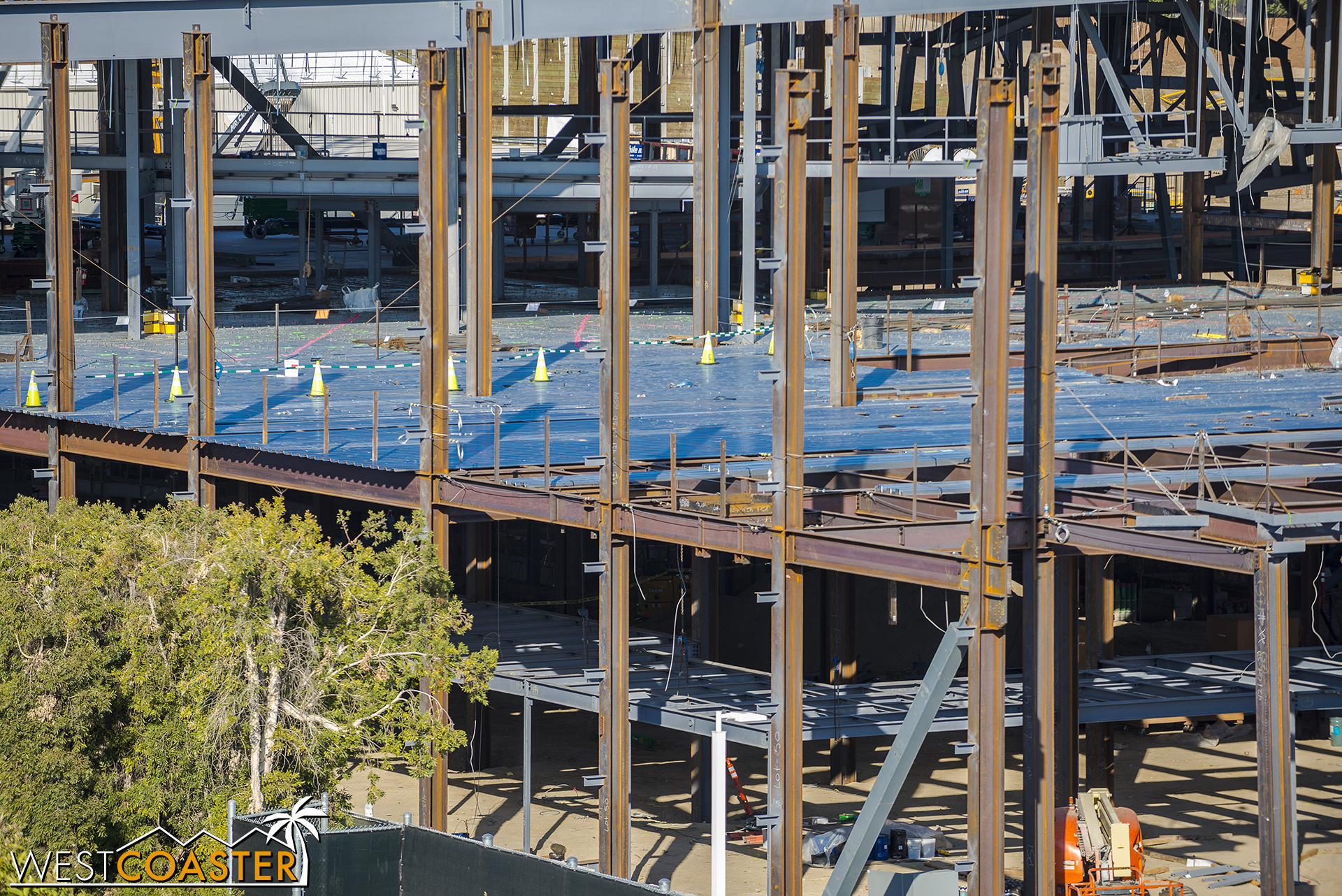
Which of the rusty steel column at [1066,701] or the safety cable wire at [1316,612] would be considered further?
the safety cable wire at [1316,612]

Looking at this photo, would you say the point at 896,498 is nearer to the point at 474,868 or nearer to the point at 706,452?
the point at 706,452

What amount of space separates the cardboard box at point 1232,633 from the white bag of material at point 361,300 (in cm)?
1965

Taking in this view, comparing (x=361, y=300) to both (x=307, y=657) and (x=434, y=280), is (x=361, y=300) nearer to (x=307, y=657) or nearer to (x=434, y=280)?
(x=434, y=280)

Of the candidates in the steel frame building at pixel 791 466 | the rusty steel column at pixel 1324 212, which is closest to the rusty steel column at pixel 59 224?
the steel frame building at pixel 791 466

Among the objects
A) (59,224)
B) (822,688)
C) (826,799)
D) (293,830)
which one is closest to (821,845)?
(822,688)

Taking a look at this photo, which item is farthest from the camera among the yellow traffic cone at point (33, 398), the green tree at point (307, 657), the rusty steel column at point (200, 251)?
the yellow traffic cone at point (33, 398)

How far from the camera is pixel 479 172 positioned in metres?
27.2

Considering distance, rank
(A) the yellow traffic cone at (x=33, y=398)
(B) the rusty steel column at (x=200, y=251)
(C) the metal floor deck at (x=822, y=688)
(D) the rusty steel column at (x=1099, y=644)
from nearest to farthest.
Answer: (C) the metal floor deck at (x=822, y=688) → (B) the rusty steel column at (x=200, y=251) → (D) the rusty steel column at (x=1099, y=644) → (A) the yellow traffic cone at (x=33, y=398)

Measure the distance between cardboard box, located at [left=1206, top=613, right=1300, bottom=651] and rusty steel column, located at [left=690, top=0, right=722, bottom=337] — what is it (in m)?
10.8

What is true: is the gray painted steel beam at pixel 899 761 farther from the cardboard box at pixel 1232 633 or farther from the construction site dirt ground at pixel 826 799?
the cardboard box at pixel 1232 633

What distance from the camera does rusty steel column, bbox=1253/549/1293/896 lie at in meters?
18.4

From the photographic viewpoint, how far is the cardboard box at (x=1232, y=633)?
29875mm

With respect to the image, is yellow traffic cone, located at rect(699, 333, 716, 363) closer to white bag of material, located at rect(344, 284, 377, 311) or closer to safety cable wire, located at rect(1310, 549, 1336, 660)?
safety cable wire, located at rect(1310, 549, 1336, 660)

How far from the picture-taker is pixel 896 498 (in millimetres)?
20812
